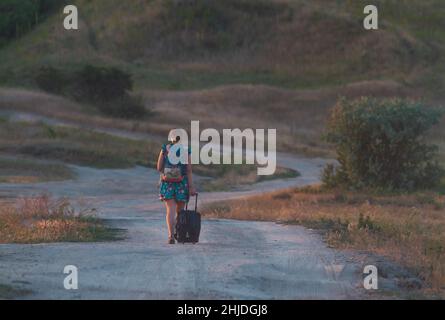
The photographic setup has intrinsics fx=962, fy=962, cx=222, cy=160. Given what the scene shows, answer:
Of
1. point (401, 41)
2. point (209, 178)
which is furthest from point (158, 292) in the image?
point (401, 41)

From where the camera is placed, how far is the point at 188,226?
1362 centimetres

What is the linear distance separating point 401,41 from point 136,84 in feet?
64.3

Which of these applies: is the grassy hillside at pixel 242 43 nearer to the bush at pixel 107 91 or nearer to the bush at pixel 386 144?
the bush at pixel 107 91

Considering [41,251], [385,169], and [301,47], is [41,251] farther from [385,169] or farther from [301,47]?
[301,47]

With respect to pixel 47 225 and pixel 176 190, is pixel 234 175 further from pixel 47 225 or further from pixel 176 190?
pixel 176 190

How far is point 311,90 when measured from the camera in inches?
2586

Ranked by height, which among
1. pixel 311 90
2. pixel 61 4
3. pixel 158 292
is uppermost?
pixel 61 4

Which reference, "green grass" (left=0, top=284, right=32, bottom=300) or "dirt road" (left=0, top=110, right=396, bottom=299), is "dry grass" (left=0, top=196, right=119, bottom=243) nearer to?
"dirt road" (left=0, top=110, right=396, bottom=299)

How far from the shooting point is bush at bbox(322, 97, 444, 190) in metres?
27.0

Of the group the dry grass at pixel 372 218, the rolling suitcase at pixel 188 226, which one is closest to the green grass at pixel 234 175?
the dry grass at pixel 372 218

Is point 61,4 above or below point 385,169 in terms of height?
above

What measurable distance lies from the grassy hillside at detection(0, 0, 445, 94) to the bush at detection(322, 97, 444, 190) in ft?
126

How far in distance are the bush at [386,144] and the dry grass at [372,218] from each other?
1.14m

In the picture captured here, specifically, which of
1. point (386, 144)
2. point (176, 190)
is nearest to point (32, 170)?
point (386, 144)
